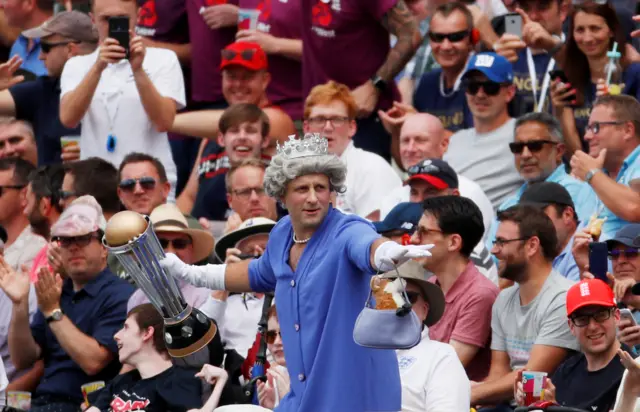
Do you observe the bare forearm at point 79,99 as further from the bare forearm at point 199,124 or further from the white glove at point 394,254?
the white glove at point 394,254

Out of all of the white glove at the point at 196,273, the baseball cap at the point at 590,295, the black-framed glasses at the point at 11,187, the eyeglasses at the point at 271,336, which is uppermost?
the white glove at the point at 196,273

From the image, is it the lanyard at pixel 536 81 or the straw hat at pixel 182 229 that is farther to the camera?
the lanyard at pixel 536 81

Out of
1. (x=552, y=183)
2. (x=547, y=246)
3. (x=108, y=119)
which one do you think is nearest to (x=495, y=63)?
(x=552, y=183)

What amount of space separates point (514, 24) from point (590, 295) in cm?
391

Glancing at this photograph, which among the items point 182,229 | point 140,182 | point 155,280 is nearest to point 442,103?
point 140,182

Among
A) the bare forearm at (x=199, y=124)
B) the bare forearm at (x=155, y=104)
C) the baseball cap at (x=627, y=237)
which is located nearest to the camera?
the baseball cap at (x=627, y=237)

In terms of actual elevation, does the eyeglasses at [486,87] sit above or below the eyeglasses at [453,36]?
below

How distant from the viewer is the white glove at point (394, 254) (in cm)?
590

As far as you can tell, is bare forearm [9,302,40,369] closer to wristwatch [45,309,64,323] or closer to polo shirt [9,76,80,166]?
wristwatch [45,309,64,323]

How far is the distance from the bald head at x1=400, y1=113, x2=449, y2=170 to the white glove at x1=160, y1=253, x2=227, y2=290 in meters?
3.06

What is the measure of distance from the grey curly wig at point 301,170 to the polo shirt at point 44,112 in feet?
17.5

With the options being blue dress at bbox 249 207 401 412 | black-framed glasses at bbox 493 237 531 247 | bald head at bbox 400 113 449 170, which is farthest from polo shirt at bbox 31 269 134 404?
blue dress at bbox 249 207 401 412

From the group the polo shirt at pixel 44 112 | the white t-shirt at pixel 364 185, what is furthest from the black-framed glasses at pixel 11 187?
the white t-shirt at pixel 364 185

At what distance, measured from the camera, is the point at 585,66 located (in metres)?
10.3
